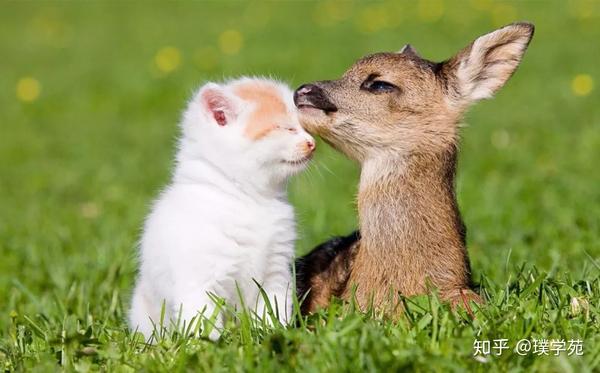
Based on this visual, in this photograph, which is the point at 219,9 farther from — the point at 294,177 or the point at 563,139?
the point at 294,177

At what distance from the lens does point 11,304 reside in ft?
19.3

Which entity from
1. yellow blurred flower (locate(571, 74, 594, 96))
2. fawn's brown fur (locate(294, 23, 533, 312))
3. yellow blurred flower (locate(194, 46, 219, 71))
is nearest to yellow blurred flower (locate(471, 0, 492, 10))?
yellow blurred flower (locate(194, 46, 219, 71))

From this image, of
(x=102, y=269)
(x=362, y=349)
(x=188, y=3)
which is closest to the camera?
(x=362, y=349)

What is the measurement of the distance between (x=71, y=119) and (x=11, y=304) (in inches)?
303

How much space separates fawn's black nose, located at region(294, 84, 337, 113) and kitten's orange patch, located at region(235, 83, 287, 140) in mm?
85

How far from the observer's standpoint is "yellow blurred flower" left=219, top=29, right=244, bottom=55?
15.1m

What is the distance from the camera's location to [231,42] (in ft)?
51.0

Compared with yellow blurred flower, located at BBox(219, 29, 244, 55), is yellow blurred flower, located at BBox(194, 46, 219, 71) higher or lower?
lower

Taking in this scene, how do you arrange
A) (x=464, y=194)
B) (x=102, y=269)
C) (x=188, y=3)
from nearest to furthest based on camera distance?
(x=102, y=269) < (x=464, y=194) < (x=188, y=3)

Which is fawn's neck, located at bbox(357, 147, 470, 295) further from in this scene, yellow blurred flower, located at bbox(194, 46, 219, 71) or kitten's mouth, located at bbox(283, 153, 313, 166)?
yellow blurred flower, located at bbox(194, 46, 219, 71)

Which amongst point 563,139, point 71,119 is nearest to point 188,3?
point 71,119

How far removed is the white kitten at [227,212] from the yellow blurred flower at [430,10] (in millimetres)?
12420

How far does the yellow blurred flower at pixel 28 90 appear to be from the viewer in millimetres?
13992

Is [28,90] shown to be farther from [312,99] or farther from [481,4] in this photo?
[312,99]
